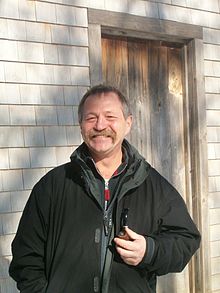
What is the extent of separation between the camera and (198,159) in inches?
172

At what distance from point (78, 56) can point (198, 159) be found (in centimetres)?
152

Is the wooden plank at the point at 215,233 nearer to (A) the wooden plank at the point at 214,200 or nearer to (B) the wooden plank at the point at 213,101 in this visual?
(A) the wooden plank at the point at 214,200

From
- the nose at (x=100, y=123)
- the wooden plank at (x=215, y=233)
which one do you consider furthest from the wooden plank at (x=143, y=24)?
the nose at (x=100, y=123)

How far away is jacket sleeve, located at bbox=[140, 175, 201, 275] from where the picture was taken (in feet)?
6.32

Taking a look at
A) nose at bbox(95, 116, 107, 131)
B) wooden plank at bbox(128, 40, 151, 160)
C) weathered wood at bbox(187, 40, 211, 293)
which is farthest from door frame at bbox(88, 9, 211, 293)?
nose at bbox(95, 116, 107, 131)

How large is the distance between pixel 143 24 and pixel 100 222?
252 cm

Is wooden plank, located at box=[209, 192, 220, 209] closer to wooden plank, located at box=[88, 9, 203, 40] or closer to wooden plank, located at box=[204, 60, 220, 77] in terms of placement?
wooden plank, located at box=[204, 60, 220, 77]

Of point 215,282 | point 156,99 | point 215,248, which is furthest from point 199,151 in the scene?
point 215,282

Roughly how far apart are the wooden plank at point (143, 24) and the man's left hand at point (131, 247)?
92.9 inches

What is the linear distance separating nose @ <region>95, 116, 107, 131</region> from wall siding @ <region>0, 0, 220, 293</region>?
1.51 meters

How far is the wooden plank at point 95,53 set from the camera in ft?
12.3

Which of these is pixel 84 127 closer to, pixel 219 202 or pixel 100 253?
pixel 100 253

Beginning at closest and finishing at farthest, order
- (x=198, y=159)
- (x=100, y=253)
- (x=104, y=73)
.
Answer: (x=100, y=253)
(x=104, y=73)
(x=198, y=159)

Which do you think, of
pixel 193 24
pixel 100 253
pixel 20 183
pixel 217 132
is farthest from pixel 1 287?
pixel 193 24
